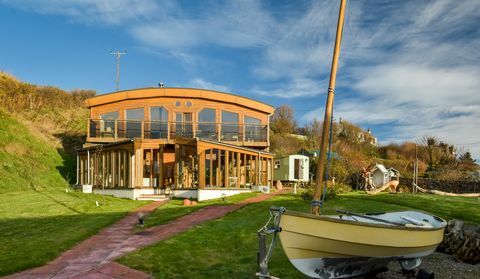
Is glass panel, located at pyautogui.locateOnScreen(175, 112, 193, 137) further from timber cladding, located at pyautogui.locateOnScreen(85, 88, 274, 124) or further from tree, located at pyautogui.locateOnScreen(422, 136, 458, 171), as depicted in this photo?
tree, located at pyautogui.locateOnScreen(422, 136, 458, 171)

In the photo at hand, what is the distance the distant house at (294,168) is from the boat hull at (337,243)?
23.4 metres

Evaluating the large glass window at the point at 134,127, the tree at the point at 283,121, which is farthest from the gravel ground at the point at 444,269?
the tree at the point at 283,121

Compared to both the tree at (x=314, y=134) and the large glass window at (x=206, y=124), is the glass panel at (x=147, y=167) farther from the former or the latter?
the tree at (x=314, y=134)

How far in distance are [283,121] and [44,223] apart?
146 ft

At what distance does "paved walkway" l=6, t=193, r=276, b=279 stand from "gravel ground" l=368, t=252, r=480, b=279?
554 cm

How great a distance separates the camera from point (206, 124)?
26.2 m

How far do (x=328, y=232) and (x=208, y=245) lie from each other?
4914 millimetres

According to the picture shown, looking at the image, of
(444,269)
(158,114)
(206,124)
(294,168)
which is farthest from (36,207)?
(294,168)

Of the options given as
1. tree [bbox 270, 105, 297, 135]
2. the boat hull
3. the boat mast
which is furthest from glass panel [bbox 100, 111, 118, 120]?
tree [bbox 270, 105, 297, 135]

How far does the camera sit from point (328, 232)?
625 cm

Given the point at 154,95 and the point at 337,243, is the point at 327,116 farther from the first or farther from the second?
the point at 154,95

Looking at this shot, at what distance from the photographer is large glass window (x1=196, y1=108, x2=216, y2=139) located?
2595cm

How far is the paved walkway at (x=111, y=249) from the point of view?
779 cm

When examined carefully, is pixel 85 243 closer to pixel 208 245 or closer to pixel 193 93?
pixel 208 245
